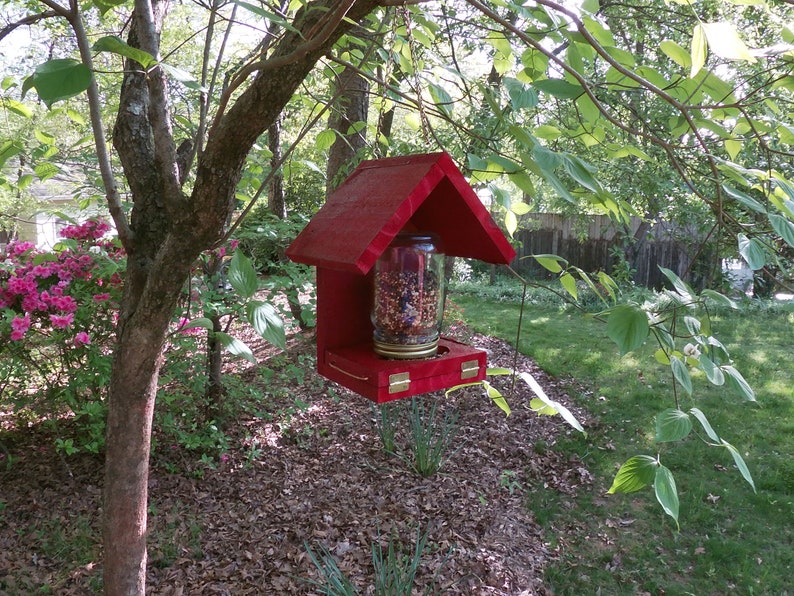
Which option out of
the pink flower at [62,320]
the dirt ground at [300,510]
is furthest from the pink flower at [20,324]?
the dirt ground at [300,510]

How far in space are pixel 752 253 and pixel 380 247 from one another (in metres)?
0.74

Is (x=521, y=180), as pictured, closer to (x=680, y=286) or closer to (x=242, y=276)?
(x=680, y=286)

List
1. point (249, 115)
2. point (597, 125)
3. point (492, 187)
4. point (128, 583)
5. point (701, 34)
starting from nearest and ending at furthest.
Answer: point (701, 34) < point (249, 115) < point (492, 187) < point (597, 125) < point (128, 583)

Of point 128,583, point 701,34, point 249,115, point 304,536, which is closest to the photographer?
point 701,34

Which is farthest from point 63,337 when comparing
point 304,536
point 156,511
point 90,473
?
point 304,536

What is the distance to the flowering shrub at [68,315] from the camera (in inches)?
132

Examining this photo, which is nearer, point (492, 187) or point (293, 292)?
point (492, 187)

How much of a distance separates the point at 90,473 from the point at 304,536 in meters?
1.49

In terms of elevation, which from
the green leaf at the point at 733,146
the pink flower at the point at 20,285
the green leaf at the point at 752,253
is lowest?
the pink flower at the point at 20,285

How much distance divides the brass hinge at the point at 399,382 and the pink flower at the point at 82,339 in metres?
2.56

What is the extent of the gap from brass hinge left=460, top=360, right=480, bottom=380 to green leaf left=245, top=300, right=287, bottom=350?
24.2 inches

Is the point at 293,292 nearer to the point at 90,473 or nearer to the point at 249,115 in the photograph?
the point at 90,473

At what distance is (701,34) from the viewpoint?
3.04ft

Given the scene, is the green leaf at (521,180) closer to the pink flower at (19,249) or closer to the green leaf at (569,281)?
the green leaf at (569,281)
